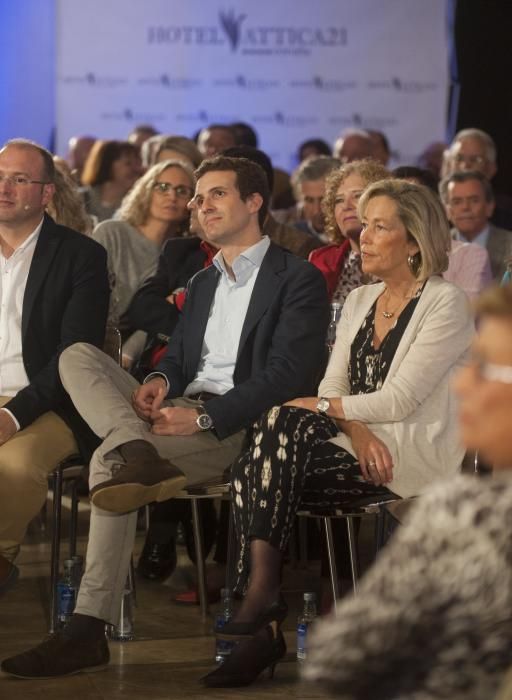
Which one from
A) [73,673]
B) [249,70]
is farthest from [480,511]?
[249,70]

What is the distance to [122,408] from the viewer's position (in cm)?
412

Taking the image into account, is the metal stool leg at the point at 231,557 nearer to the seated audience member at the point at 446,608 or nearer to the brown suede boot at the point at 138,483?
the brown suede boot at the point at 138,483

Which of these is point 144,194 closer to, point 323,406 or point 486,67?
point 323,406

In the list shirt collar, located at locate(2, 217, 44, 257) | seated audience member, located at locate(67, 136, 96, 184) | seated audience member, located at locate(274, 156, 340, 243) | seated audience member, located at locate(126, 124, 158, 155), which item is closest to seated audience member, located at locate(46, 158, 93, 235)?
shirt collar, located at locate(2, 217, 44, 257)

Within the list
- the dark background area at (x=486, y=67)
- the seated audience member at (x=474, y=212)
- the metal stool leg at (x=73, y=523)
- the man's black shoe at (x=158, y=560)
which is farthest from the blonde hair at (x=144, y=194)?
the dark background area at (x=486, y=67)

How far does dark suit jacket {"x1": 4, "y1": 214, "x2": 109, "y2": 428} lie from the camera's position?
4504 mm

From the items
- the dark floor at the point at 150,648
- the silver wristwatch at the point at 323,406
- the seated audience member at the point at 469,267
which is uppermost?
the seated audience member at the point at 469,267

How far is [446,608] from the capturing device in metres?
2.29

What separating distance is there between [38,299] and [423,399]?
1.32 metres

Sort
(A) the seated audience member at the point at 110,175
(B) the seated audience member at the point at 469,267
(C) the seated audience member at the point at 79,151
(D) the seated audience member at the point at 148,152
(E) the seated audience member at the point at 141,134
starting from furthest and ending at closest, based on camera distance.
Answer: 1. (E) the seated audience member at the point at 141,134
2. (C) the seated audience member at the point at 79,151
3. (D) the seated audience member at the point at 148,152
4. (A) the seated audience member at the point at 110,175
5. (B) the seated audience member at the point at 469,267

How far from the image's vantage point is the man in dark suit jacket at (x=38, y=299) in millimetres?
4355

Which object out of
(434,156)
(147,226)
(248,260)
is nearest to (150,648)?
(248,260)

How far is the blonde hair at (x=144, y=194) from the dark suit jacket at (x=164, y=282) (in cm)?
61

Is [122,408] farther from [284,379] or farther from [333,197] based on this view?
[333,197]
